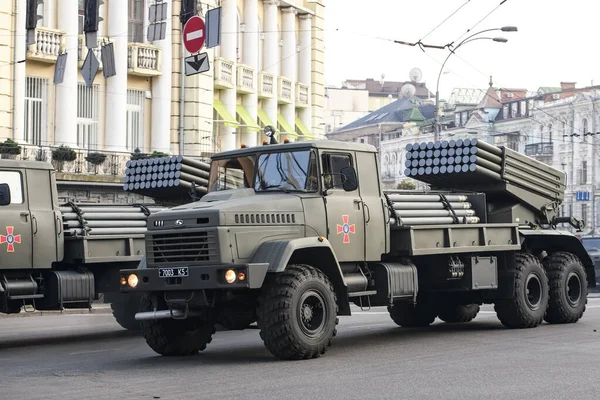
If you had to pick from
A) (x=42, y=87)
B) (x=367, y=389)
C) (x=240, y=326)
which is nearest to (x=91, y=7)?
(x=42, y=87)

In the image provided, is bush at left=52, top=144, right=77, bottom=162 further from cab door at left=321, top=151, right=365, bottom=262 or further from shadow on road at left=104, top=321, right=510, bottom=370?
cab door at left=321, top=151, right=365, bottom=262

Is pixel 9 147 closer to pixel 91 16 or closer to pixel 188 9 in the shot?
pixel 91 16

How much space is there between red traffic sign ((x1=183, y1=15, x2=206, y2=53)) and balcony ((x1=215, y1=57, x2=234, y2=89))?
1428cm

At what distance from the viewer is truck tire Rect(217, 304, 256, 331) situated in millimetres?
14734

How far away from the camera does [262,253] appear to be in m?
14.3

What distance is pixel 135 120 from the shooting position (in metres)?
40.2

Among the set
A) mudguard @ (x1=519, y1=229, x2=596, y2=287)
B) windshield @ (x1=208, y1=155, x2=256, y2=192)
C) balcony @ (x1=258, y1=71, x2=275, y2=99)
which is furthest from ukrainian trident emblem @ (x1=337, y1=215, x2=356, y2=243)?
balcony @ (x1=258, y1=71, x2=275, y2=99)

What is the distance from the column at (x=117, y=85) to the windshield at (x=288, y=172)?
23.5 meters

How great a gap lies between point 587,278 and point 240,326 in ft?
24.6

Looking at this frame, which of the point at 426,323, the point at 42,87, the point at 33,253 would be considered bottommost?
the point at 426,323

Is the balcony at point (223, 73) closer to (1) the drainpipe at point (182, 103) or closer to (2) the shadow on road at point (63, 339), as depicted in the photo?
(1) the drainpipe at point (182, 103)

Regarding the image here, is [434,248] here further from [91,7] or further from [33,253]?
[91,7]

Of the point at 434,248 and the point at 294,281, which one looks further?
the point at 434,248

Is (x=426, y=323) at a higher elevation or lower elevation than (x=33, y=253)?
lower
